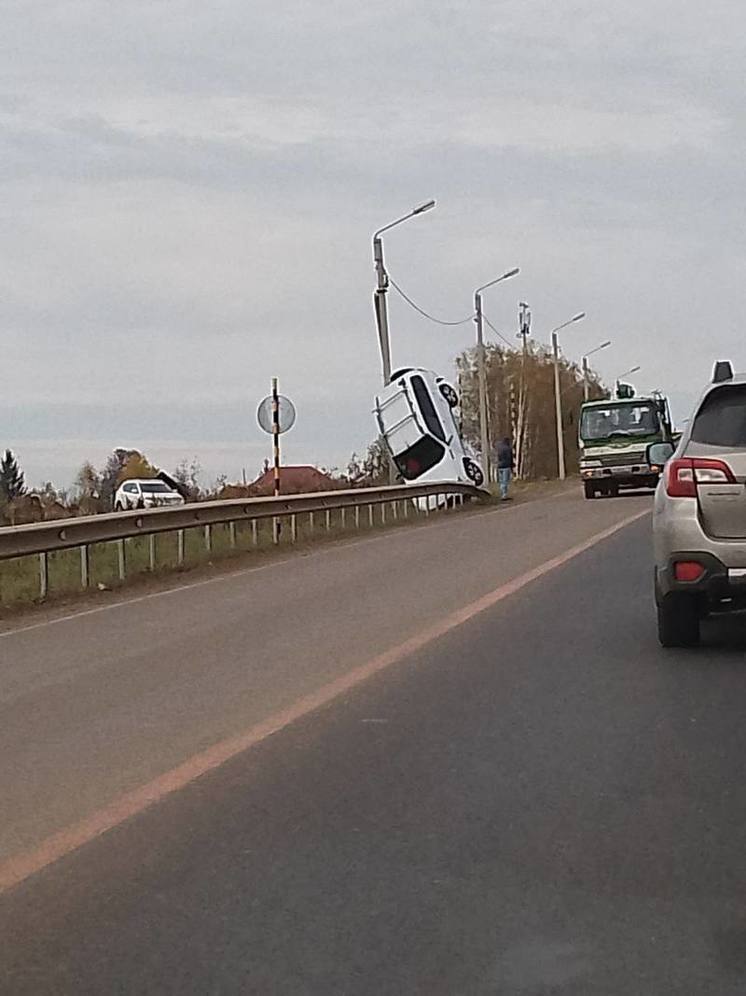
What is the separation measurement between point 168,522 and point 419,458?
21.3 metres

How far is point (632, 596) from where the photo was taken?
15047 millimetres

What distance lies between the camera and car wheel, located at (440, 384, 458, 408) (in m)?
43.5

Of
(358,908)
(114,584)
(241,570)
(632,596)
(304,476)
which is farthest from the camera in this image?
(304,476)

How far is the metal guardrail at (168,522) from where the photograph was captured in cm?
1733

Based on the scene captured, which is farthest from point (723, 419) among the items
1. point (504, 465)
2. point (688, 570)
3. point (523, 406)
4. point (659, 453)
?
point (523, 406)

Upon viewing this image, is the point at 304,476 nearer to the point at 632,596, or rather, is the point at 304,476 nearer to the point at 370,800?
the point at 632,596

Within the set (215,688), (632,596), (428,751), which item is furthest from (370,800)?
(632,596)

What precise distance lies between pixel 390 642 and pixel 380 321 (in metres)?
28.4

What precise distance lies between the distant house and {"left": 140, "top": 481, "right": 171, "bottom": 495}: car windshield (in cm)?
289

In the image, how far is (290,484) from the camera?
46.0 metres

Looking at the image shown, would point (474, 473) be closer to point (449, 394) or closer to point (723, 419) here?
point (449, 394)

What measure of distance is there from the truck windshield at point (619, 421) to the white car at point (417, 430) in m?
3.45

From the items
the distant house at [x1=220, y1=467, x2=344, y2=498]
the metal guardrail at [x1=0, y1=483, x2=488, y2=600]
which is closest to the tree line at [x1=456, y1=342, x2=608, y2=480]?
the distant house at [x1=220, y1=467, x2=344, y2=498]

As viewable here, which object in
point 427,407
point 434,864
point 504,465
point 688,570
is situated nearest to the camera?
point 434,864
